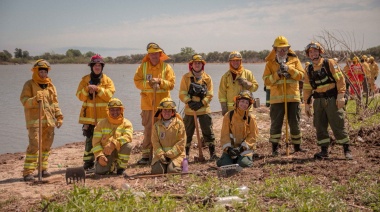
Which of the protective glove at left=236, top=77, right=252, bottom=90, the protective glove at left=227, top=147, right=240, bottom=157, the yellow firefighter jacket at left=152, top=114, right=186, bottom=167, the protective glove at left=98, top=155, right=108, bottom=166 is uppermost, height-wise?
the protective glove at left=236, top=77, right=252, bottom=90

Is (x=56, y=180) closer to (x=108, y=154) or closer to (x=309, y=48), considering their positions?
(x=108, y=154)

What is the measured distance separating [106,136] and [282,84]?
3.27m

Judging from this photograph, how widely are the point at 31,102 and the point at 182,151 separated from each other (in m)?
2.67

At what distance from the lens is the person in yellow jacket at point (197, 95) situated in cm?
780

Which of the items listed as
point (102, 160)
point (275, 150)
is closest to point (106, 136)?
point (102, 160)

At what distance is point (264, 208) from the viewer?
15.5ft

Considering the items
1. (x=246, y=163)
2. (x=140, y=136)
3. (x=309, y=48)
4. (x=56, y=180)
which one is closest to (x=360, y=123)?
(x=309, y=48)

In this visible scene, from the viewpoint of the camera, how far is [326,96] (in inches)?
283

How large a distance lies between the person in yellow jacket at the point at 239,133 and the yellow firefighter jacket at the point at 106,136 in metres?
1.65

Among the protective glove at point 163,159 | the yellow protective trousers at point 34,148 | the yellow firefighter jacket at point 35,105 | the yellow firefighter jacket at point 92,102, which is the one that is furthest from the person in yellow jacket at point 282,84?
the yellow protective trousers at point 34,148

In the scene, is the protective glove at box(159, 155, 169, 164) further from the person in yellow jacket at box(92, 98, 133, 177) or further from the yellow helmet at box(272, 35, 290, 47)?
the yellow helmet at box(272, 35, 290, 47)

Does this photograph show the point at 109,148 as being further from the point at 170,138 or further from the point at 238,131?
the point at 238,131

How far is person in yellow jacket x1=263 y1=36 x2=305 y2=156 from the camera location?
298 inches

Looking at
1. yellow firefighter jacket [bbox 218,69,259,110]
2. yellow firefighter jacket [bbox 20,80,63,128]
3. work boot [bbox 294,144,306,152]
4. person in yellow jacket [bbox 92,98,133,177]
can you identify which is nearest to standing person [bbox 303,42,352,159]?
work boot [bbox 294,144,306,152]
